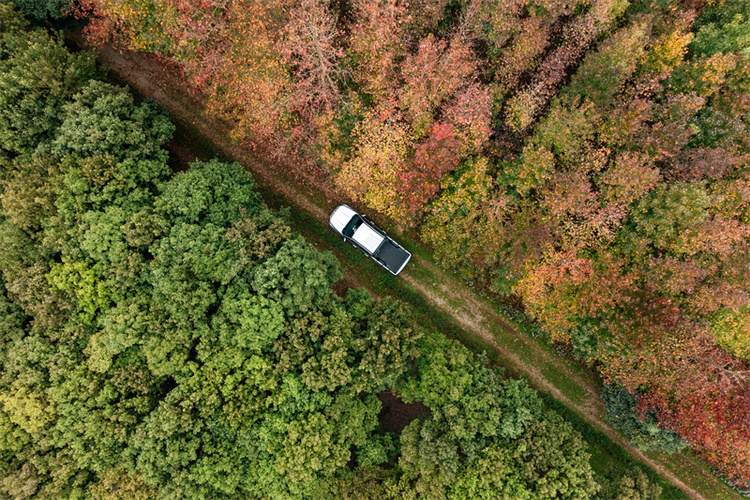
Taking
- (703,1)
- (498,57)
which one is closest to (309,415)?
(498,57)

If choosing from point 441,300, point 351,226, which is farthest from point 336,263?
point 441,300

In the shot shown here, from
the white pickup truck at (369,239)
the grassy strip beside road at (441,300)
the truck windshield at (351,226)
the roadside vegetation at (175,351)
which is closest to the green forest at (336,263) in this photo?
the roadside vegetation at (175,351)

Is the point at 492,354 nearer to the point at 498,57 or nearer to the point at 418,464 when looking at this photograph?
the point at 418,464

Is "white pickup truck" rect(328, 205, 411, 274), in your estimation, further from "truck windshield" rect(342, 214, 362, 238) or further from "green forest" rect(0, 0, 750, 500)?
"green forest" rect(0, 0, 750, 500)

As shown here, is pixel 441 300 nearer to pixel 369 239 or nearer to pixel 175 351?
pixel 369 239

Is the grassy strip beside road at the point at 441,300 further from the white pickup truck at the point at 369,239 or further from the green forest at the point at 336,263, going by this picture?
the green forest at the point at 336,263
